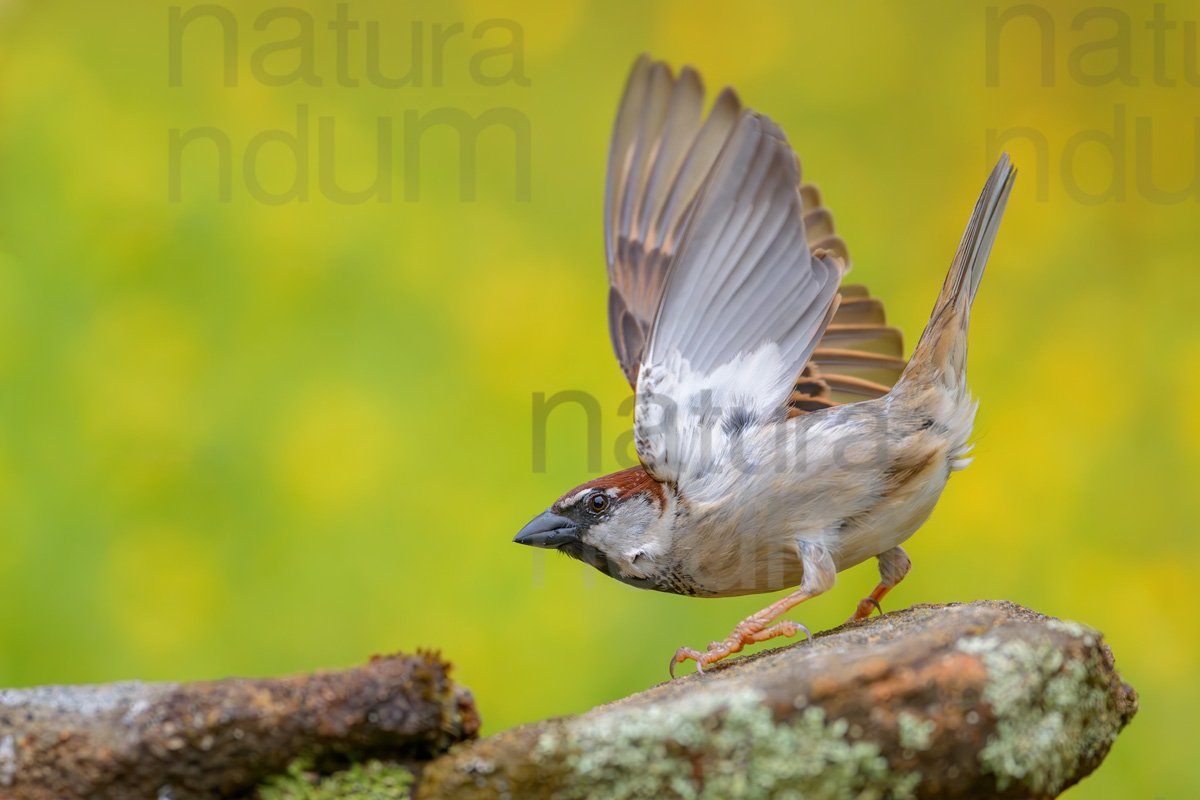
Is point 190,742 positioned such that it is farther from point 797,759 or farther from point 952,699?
point 952,699

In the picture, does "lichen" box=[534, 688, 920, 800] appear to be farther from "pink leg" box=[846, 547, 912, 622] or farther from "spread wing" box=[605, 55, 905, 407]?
"spread wing" box=[605, 55, 905, 407]

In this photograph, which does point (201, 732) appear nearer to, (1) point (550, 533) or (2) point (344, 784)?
(2) point (344, 784)

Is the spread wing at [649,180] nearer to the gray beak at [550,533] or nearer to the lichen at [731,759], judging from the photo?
the gray beak at [550,533]

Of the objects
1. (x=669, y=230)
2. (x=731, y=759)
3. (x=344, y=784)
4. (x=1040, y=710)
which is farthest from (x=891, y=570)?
(x=344, y=784)

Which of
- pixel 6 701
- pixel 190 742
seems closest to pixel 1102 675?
pixel 190 742

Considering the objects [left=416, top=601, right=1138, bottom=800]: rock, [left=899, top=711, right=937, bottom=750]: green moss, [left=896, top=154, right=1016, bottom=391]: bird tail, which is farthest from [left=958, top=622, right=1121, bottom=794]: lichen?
[left=896, top=154, right=1016, bottom=391]: bird tail

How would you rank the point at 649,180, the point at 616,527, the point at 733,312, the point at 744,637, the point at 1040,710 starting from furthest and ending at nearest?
the point at 649,180, the point at 616,527, the point at 733,312, the point at 744,637, the point at 1040,710
